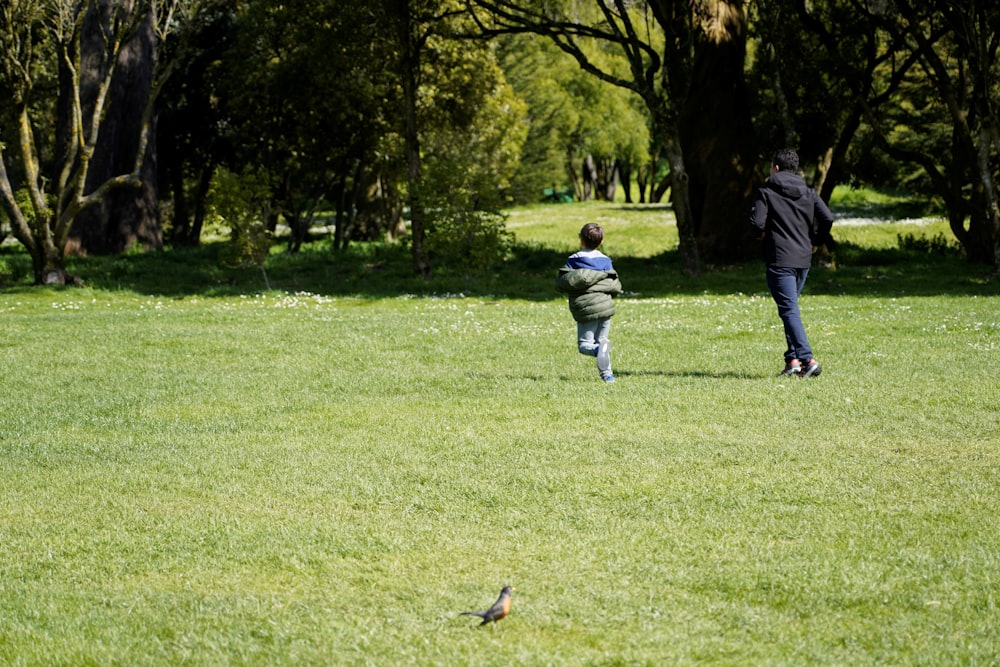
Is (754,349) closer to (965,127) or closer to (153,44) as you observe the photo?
(965,127)

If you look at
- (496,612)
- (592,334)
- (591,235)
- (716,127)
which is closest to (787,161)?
(591,235)

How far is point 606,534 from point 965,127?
22147 millimetres

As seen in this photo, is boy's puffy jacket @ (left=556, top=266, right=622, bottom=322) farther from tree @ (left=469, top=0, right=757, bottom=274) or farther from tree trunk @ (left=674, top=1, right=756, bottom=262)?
tree trunk @ (left=674, top=1, right=756, bottom=262)

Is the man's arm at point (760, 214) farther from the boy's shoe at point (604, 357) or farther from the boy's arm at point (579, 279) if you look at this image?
the boy's shoe at point (604, 357)

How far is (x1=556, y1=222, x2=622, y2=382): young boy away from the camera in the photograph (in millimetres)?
10633

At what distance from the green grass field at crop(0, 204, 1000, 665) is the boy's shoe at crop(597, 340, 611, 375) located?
0.27m

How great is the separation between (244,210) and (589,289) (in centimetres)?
1488

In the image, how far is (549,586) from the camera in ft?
17.0

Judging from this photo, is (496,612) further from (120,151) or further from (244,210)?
(120,151)

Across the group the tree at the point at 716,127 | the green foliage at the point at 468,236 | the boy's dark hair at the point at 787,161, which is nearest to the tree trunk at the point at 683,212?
the tree at the point at 716,127

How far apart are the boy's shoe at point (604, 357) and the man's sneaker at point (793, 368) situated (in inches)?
71.5

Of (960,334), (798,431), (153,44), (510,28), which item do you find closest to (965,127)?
(510,28)

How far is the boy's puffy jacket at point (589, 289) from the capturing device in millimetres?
10633

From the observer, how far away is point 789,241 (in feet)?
36.1
